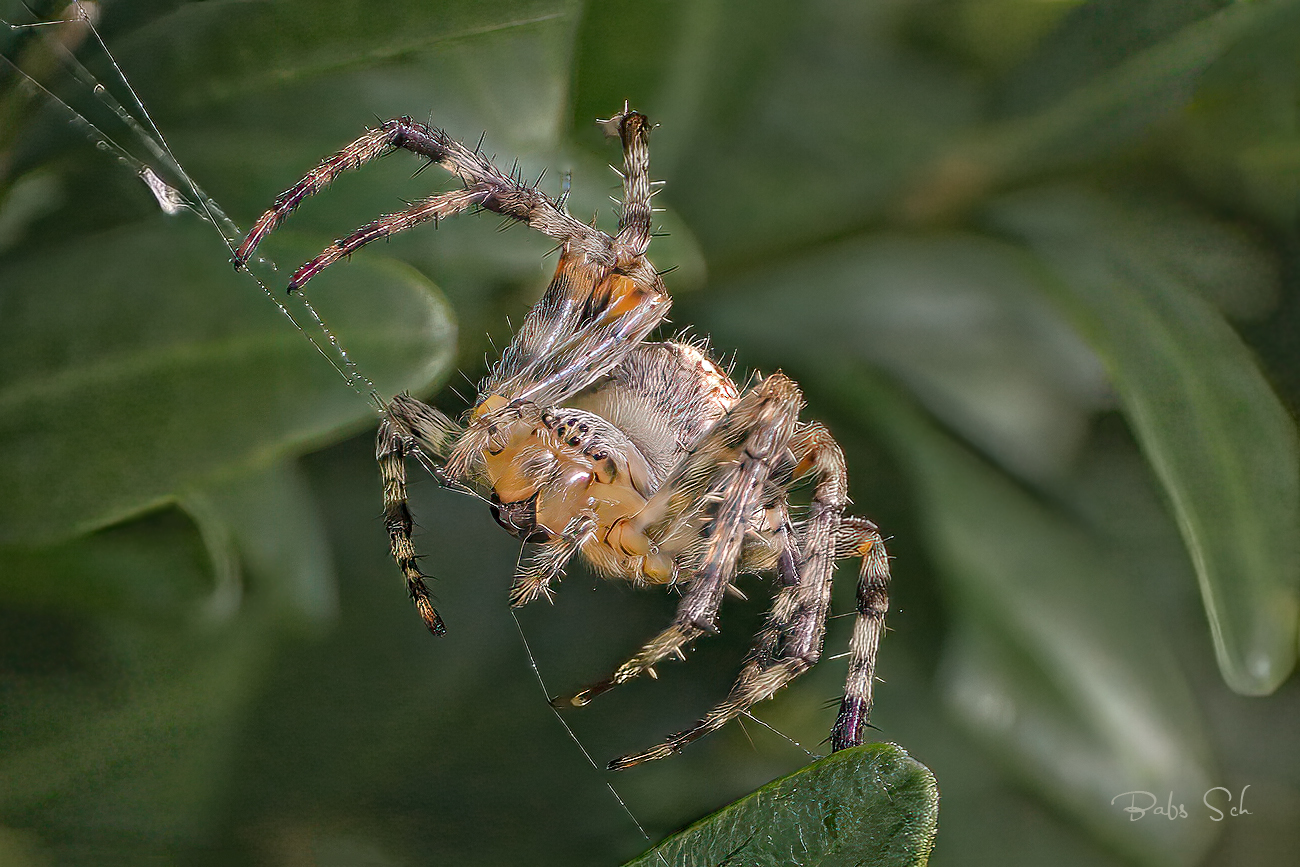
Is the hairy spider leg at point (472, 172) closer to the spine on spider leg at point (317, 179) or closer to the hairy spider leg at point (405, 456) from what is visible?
the spine on spider leg at point (317, 179)

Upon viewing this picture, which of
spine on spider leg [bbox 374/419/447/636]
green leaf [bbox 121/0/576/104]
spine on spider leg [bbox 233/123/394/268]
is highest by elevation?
green leaf [bbox 121/0/576/104]

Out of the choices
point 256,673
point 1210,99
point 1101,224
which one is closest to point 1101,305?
point 1101,224

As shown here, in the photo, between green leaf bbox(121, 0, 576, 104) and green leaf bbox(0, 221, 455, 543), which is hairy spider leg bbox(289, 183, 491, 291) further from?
green leaf bbox(121, 0, 576, 104)

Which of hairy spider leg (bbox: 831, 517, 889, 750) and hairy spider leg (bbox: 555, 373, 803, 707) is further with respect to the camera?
hairy spider leg (bbox: 831, 517, 889, 750)

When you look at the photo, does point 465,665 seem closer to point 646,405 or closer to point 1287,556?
point 646,405

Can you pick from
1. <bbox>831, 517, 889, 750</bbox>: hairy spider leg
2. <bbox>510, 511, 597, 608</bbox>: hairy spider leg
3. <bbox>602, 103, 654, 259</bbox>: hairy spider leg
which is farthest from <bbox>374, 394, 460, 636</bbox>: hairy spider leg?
<bbox>831, 517, 889, 750</bbox>: hairy spider leg

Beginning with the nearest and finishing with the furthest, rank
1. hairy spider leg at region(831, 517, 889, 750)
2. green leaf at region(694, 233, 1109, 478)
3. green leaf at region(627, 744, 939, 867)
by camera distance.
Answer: green leaf at region(627, 744, 939, 867), hairy spider leg at region(831, 517, 889, 750), green leaf at region(694, 233, 1109, 478)

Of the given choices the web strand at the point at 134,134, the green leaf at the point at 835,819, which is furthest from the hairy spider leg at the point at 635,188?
the green leaf at the point at 835,819
